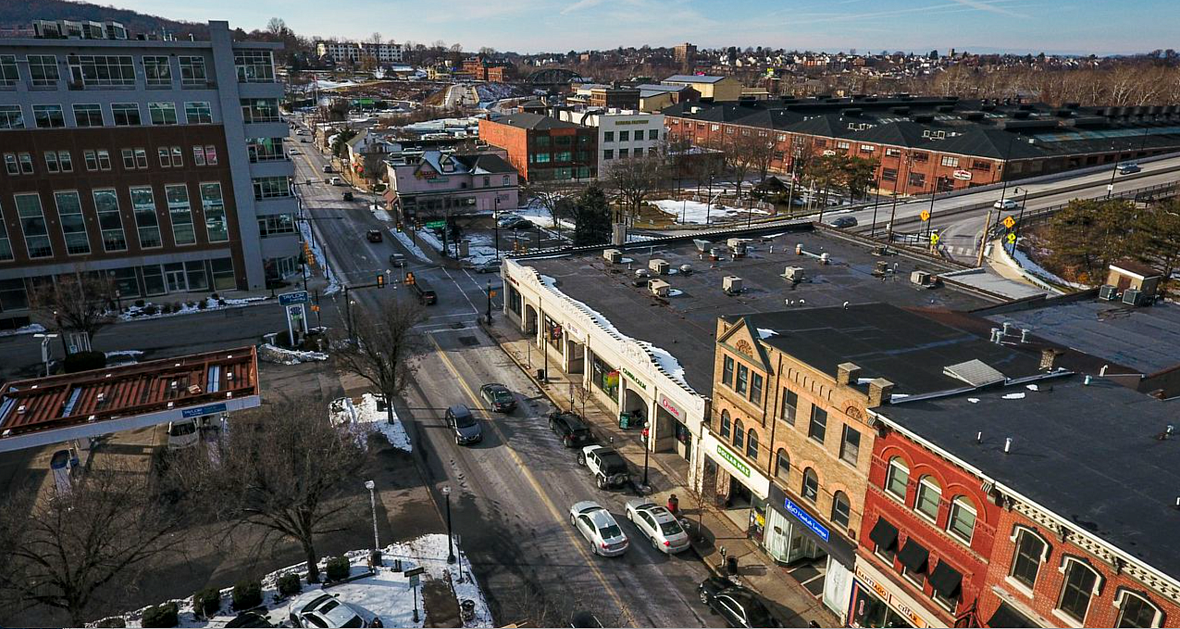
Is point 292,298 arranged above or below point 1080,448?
below

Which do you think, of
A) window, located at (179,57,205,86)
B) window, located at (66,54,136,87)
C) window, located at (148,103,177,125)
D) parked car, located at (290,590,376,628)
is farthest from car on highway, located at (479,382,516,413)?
window, located at (66,54,136,87)

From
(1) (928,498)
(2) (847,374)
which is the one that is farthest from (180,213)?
(1) (928,498)

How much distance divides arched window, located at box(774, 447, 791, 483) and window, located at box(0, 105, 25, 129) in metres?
61.7

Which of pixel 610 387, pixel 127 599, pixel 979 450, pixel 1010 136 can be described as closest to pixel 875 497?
pixel 979 450

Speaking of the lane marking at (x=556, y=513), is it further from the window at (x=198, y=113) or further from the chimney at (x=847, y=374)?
the window at (x=198, y=113)

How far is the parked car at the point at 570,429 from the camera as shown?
37750mm

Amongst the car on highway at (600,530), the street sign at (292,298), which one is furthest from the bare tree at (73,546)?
the street sign at (292,298)

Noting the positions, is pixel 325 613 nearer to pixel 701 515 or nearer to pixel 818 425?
pixel 701 515

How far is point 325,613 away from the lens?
955 inches

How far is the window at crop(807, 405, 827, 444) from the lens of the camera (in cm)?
2552

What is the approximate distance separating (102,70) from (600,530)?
182 ft

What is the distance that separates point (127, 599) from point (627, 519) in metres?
20.4

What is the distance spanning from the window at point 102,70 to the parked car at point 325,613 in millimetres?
50299

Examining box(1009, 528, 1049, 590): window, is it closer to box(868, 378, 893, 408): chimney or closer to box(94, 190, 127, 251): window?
box(868, 378, 893, 408): chimney
